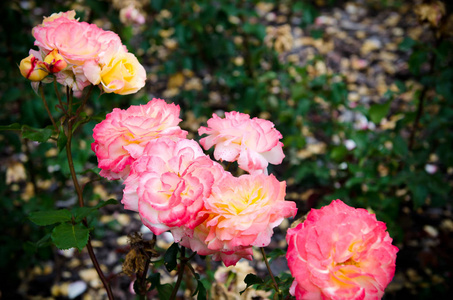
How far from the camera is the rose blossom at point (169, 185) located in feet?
1.75

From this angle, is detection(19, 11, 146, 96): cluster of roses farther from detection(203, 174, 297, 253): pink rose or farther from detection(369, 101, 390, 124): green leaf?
detection(369, 101, 390, 124): green leaf

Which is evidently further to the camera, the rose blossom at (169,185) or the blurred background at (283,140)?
the blurred background at (283,140)

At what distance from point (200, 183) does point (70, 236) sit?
1.04 feet

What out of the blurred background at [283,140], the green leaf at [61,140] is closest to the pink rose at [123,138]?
the green leaf at [61,140]

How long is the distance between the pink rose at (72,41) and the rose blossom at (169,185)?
0.74 feet

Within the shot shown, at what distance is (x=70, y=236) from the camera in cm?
70

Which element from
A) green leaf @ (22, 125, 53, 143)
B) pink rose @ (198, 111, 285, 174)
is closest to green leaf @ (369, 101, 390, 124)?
pink rose @ (198, 111, 285, 174)

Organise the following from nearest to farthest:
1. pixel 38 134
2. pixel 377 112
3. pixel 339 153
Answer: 1. pixel 38 134
2. pixel 377 112
3. pixel 339 153

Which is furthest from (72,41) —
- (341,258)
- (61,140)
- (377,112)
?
(377,112)

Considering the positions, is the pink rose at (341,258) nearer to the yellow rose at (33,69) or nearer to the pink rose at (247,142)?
the pink rose at (247,142)

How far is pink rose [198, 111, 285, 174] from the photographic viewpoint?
0.62 meters

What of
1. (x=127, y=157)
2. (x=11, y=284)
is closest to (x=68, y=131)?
(x=127, y=157)

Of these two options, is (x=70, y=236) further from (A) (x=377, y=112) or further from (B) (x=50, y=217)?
(A) (x=377, y=112)

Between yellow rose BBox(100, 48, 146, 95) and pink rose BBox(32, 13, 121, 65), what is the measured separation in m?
0.03
